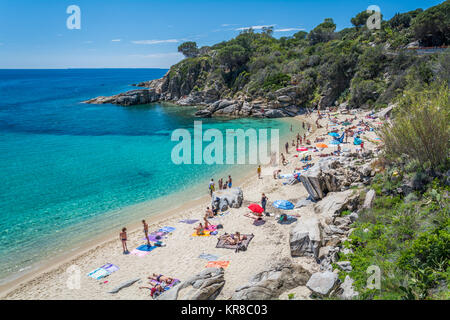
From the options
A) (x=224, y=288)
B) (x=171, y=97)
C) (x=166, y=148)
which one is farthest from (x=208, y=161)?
(x=171, y=97)

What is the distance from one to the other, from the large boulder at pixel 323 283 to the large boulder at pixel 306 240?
2.46 meters

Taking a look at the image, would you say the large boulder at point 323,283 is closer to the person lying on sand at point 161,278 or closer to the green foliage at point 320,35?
the person lying on sand at point 161,278

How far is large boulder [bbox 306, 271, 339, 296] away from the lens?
8006 mm

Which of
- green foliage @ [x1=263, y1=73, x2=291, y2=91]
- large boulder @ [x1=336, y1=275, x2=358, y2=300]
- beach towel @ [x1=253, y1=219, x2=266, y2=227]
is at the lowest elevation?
beach towel @ [x1=253, y1=219, x2=266, y2=227]

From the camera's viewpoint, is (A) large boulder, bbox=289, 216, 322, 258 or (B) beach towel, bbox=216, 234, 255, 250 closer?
(A) large boulder, bbox=289, 216, 322, 258

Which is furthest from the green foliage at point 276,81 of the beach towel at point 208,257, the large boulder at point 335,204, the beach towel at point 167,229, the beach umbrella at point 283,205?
the beach towel at point 208,257

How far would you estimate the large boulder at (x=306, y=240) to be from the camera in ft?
36.4

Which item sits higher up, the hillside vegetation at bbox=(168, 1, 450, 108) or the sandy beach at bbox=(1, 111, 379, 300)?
the hillside vegetation at bbox=(168, 1, 450, 108)

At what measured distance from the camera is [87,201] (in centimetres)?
2048

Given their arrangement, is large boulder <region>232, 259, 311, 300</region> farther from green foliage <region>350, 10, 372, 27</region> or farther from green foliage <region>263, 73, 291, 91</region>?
green foliage <region>350, 10, 372, 27</region>

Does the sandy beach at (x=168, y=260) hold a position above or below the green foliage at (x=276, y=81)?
below

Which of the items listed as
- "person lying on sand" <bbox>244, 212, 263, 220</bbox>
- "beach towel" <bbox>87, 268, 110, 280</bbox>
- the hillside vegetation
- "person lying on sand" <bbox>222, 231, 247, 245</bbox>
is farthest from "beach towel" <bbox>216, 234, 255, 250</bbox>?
the hillside vegetation

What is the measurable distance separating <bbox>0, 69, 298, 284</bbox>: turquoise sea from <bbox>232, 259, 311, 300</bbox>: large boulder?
36.7 ft

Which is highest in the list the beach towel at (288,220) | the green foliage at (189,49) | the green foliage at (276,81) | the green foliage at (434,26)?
the green foliage at (189,49)
